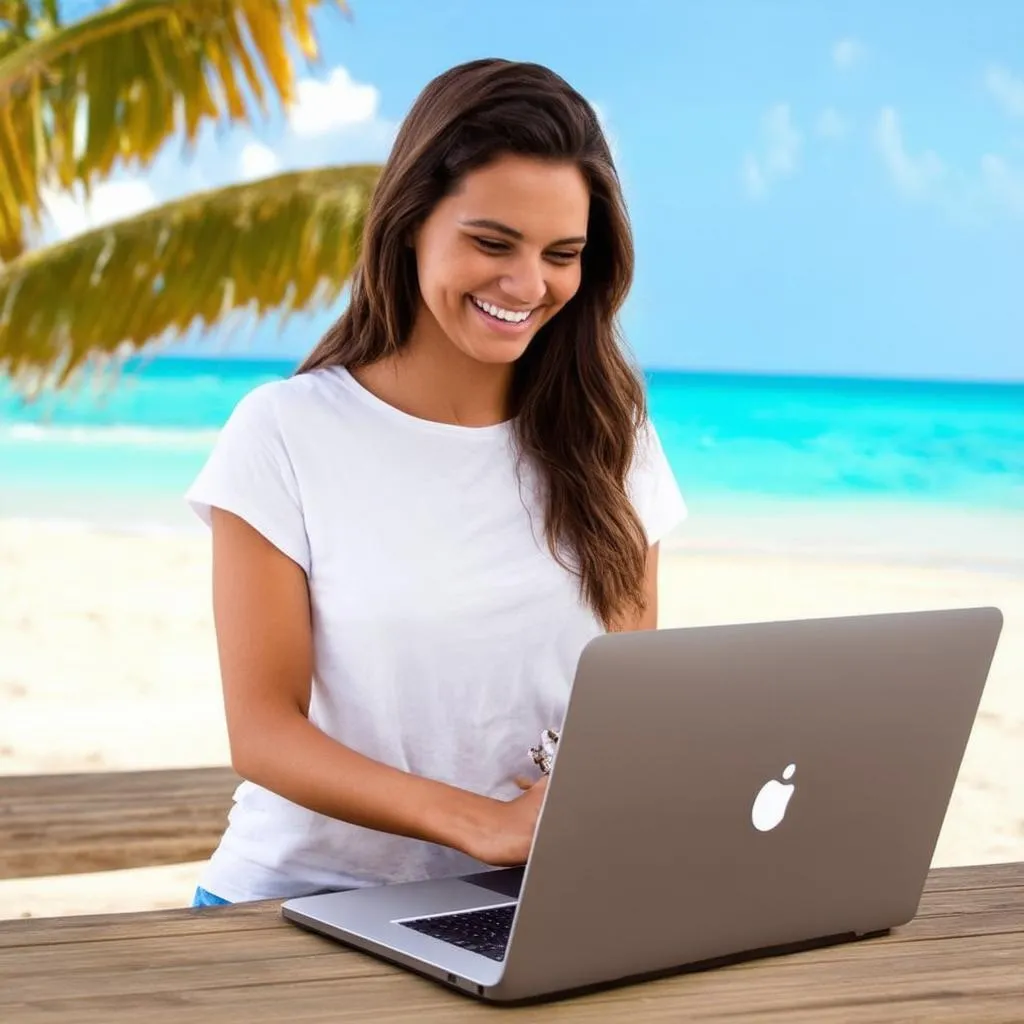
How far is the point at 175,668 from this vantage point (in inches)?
363

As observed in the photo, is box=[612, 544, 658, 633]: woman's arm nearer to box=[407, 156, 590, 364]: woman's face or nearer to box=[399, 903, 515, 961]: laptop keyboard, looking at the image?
box=[407, 156, 590, 364]: woman's face

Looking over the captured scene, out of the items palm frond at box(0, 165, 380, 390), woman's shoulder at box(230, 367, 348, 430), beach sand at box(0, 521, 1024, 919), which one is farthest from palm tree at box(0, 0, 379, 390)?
woman's shoulder at box(230, 367, 348, 430)

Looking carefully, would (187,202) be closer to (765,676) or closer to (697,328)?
(765,676)

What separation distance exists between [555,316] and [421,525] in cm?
35

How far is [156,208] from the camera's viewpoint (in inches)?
249

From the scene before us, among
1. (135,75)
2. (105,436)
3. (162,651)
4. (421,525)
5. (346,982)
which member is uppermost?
(135,75)

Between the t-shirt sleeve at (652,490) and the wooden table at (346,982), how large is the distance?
671 mm

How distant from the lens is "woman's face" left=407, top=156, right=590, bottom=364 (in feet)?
5.98

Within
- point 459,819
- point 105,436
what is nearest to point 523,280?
point 459,819

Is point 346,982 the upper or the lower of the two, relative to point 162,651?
upper

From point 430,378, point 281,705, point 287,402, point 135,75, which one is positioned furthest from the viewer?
point 135,75

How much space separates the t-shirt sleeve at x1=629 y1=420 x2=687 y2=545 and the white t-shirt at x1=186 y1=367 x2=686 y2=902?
0.19 metres

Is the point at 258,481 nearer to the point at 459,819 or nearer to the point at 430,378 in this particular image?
the point at 430,378

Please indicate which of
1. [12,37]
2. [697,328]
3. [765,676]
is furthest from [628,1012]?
[697,328]
